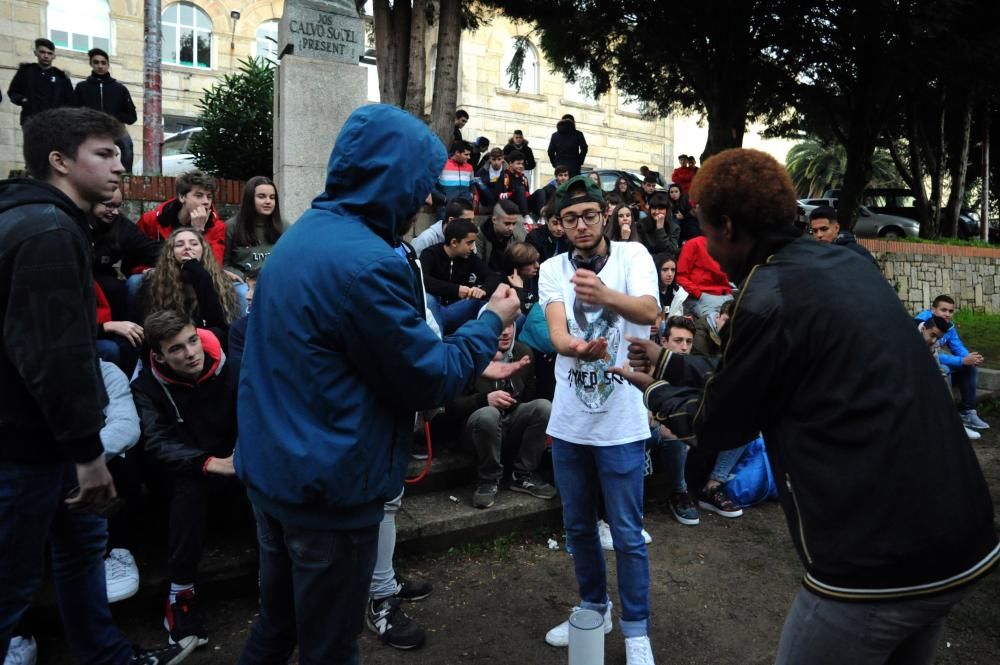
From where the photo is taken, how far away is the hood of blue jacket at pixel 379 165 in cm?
212

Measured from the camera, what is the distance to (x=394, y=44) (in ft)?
40.8

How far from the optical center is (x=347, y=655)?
86.3 inches

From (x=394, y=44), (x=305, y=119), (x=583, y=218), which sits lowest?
(x=583, y=218)

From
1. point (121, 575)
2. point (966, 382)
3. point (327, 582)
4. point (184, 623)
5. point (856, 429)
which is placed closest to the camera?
point (856, 429)

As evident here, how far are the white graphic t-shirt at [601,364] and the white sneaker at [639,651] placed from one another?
0.90m

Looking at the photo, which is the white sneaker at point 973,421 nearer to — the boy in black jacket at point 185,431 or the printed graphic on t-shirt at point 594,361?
the printed graphic on t-shirt at point 594,361

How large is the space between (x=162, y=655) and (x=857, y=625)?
293 centimetres

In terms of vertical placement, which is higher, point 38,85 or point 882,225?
point 38,85

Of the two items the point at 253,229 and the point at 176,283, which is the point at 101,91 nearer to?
the point at 253,229

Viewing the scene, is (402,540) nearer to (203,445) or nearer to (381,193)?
(203,445)

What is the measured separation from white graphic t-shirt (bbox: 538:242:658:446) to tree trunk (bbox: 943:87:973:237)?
54.1 feet

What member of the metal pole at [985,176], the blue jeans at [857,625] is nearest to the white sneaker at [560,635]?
the blue jeans at [857,625]

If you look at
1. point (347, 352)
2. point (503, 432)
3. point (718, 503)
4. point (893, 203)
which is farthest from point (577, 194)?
point (893, 203)

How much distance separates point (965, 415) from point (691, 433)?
746 cm
